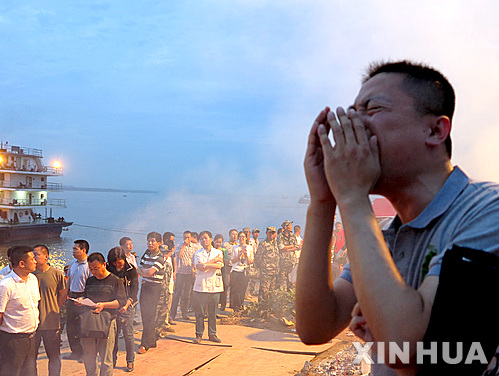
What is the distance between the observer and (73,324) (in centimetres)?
822

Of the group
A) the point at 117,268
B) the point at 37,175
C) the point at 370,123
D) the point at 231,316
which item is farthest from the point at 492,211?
the point at 37,175

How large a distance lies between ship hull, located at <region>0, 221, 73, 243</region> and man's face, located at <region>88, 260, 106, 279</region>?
41272 millimetres

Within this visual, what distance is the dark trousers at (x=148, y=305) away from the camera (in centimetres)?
920

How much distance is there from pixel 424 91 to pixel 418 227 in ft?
1.27

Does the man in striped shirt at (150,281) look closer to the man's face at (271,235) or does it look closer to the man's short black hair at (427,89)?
the man's face at (271,235)

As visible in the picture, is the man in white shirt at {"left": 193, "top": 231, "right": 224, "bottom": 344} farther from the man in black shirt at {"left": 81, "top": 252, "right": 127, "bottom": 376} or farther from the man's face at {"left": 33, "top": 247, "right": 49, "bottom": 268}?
the man's face at {"left": 33, "top": 247, "right": 49, "bottom": 268}

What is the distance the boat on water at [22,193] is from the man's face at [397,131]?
46.4 metres

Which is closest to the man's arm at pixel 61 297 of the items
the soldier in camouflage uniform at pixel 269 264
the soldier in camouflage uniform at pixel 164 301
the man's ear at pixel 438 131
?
the soldier in camouflage uniform at pixel 164 301

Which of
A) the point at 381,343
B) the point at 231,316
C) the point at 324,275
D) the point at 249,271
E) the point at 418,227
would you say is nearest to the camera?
the point at 381,343

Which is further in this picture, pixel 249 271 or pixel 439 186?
pixel 249 271

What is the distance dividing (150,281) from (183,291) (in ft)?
11.1

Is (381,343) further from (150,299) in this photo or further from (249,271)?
(249,271)

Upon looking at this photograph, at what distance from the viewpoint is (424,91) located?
124 centimetres

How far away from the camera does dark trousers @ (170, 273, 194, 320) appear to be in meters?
12.0
